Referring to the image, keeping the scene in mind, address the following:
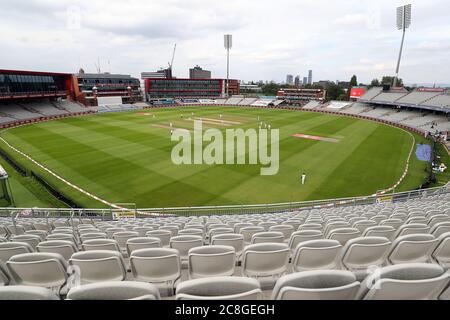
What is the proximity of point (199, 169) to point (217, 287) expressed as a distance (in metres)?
25.6

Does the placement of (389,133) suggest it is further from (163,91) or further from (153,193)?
(163,91)

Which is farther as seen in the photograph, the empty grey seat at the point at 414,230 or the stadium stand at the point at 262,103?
the stadium stand at the point at 262,103

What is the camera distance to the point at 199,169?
27.8 metres

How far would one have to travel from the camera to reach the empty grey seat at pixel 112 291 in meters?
2.21

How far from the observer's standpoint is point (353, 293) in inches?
93.4

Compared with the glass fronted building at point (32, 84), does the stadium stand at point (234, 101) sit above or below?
below

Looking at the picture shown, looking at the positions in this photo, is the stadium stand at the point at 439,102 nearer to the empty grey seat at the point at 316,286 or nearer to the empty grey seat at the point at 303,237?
the empty grey seat at the point at 303,237

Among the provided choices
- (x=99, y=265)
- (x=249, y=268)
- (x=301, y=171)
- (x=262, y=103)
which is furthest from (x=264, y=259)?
(x=262, y=103)

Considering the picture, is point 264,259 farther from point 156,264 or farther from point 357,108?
point 357,108

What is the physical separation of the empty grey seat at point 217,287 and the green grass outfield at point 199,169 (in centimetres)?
1833

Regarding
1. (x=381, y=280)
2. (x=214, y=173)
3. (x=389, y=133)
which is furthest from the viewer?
(x=389, y=133)

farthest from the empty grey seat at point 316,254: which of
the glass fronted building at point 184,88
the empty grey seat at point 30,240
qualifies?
the glass fronted building at point 184,88
